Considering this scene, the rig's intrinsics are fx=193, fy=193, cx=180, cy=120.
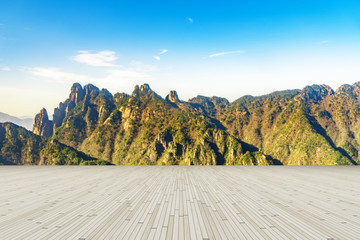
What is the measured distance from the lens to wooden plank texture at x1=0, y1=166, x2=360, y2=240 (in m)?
7.28

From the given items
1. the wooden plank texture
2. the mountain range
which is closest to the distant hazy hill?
the mountain range

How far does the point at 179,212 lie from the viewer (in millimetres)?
9258

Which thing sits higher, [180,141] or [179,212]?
[179,212]

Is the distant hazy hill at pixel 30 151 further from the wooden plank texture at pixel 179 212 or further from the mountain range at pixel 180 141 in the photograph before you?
the wooden plank texture at pixel 179 212

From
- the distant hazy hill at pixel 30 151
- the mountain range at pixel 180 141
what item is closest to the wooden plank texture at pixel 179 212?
the mountain range at pixel 180 141

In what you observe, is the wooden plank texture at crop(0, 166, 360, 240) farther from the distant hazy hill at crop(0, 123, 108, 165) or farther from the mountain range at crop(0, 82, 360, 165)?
the distant hazy hill at crop(0, 123, 108, 165)

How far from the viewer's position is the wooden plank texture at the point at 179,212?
287 inches

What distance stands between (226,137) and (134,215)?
146m

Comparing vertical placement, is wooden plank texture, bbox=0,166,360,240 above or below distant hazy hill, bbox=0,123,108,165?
above

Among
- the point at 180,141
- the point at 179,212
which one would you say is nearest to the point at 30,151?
the point at 180,141

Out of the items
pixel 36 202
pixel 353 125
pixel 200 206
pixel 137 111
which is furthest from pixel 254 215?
pixel 353 125

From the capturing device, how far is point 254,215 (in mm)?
9000

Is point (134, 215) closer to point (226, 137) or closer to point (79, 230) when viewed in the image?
point (79, 230)

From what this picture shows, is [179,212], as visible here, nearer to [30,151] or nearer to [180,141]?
[180,141]
